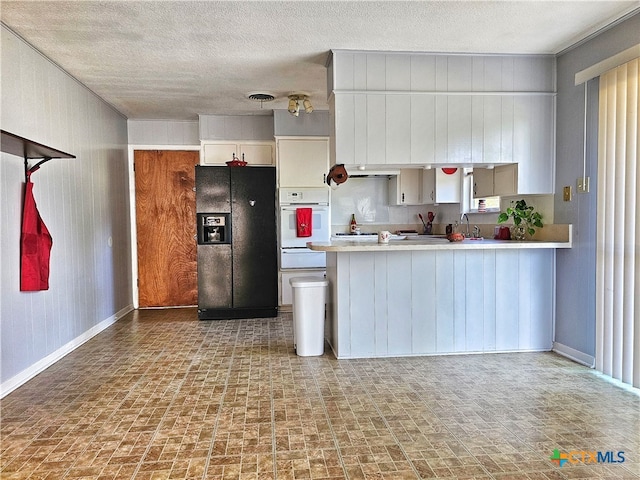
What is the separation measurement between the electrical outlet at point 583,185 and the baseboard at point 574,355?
49.7 inches

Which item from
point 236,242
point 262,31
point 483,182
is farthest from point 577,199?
point 236,242

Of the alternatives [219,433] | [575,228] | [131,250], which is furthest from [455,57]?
[131,250]

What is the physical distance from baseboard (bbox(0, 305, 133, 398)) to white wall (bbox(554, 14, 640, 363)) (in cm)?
416

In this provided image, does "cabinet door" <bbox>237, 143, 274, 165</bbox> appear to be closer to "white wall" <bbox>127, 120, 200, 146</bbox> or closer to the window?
"white wall" <bbox>127, 120, 200, 146</bbox>

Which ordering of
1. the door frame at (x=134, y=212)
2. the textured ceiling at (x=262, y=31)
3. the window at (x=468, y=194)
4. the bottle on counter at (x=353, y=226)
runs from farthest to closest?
the bottle on counter at (x=353, y=226) < the door frame at (x=134, y=212) < the window at (x=468, y=194) < the textured ceiling at (x=262, y=31)

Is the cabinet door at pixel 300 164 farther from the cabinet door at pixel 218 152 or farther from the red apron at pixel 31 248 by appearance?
the red apron at pixel 31 248

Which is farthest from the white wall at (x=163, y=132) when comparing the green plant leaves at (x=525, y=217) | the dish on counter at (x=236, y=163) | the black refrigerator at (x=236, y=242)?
the green plant leaves at (x=525, y=217)

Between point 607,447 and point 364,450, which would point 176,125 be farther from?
point 607,447

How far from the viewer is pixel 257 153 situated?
18.4 feet

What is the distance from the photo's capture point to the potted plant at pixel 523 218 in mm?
3609

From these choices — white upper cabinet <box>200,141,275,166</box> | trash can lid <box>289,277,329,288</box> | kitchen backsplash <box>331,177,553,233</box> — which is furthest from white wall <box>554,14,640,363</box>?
white upper cabinet <box>200,141,275,166</box>

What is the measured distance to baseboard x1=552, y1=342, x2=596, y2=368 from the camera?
3137mm

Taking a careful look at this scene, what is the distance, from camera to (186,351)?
3.67 metres

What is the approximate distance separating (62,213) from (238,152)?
2404 mm
